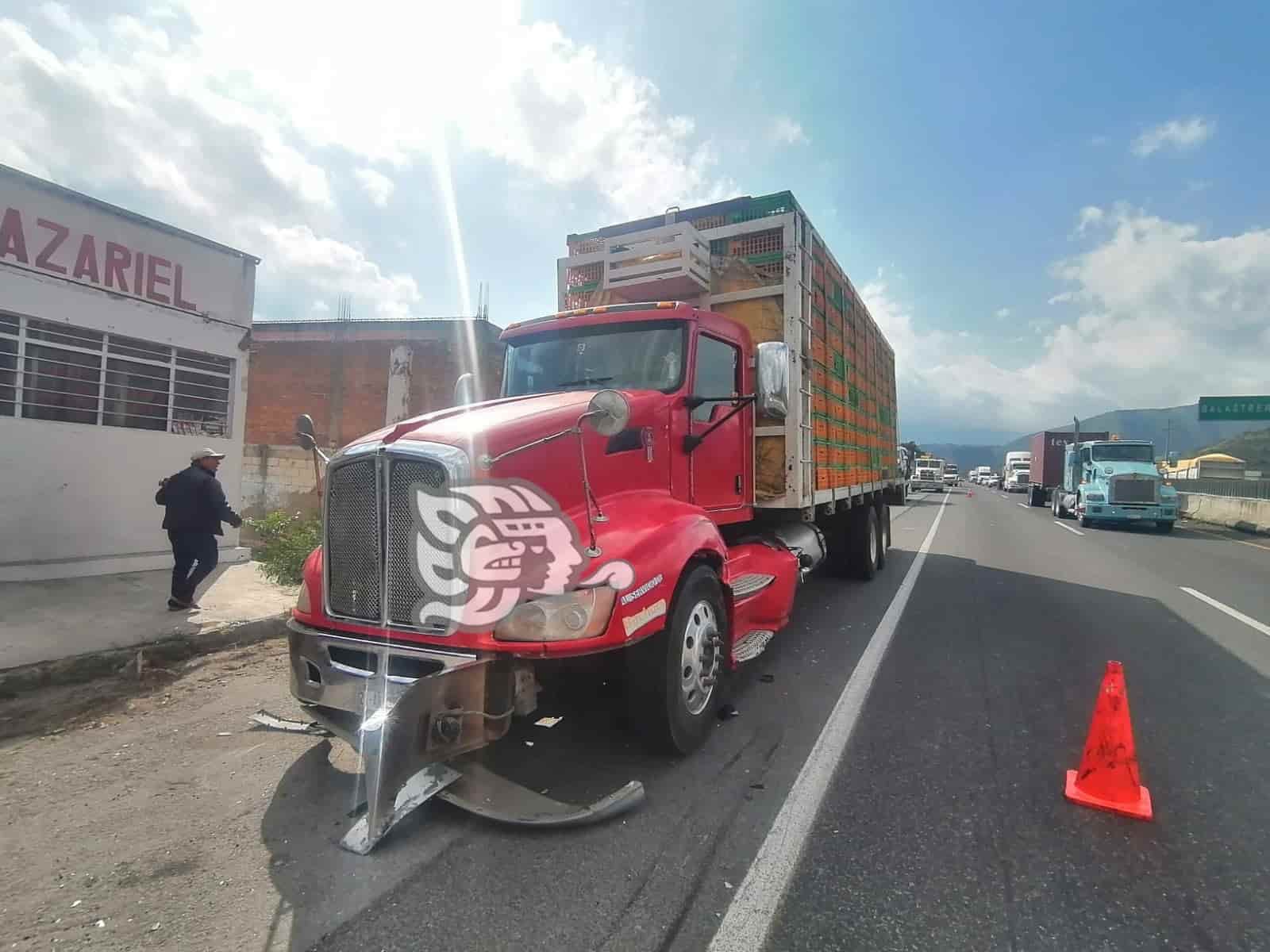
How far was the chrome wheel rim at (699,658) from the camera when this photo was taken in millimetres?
3457

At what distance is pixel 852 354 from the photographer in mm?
8078

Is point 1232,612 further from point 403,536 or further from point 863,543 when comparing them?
point 403,536

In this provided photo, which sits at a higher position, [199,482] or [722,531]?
[199,482]

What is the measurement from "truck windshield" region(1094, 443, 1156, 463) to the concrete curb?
69.3 ft

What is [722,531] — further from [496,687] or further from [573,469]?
[496,687]

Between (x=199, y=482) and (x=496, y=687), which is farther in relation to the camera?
(x=199, y=482)

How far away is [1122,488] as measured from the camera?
17.3 metres

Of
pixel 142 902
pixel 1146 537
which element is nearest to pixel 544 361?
pixel 142 902

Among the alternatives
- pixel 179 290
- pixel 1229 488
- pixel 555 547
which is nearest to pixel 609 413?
pixel 555 547

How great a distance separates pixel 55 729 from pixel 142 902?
2181mm

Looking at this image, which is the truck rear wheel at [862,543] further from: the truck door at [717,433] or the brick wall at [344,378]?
the brick wall at [344,378]

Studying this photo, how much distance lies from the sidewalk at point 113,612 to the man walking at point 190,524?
0.26 metres

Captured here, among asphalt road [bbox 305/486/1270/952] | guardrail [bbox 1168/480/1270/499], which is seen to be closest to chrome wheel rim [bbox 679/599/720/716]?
asphalt road [bbox 305/486/1270/952]

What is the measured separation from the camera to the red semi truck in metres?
2.75
